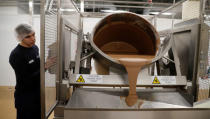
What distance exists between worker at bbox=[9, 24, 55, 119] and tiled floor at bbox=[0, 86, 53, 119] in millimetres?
1082

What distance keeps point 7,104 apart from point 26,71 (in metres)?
2.03

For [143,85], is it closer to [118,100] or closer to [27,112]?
[118,100]

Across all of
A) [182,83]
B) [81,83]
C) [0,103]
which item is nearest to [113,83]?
[81,83]

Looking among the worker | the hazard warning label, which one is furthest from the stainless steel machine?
the worker

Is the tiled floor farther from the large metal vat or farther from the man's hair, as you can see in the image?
the large metal vat

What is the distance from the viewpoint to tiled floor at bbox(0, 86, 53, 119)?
9.08ft

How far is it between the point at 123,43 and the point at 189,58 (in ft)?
2.32

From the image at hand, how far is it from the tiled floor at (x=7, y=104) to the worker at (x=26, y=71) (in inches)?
42.6

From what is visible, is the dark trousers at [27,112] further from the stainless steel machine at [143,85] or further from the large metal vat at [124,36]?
the large metal vat at [124,36]

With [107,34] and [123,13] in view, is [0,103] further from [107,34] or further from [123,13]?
[123,13]

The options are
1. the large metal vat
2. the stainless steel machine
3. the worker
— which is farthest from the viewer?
the worker

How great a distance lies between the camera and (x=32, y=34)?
170cm

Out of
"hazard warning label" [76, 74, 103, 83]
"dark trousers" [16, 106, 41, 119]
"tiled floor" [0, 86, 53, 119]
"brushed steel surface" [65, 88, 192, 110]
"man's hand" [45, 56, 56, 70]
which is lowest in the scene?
"tiled floor" [0, 86, 53, 119]

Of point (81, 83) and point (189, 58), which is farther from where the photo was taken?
point (189, 58)
